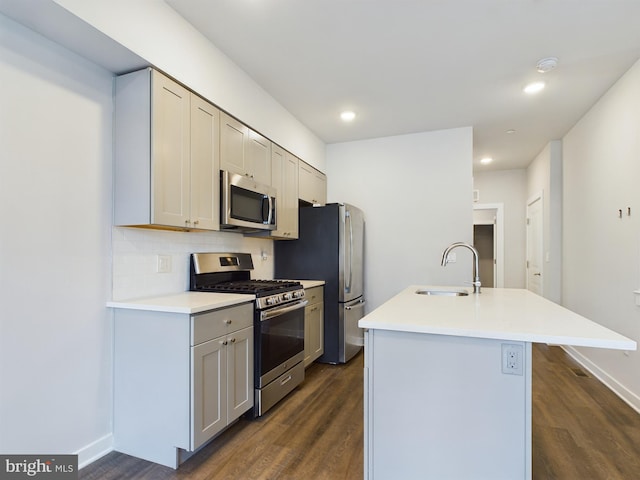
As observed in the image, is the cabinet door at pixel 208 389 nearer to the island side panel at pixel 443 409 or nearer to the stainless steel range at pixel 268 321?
the stainless steel range at pixel 268 321

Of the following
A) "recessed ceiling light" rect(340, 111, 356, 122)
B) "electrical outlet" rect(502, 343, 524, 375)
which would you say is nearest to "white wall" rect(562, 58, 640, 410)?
"electrical outlet" rect(502, 343, 524, 375)

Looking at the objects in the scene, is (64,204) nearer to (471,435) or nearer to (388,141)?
(471,435)

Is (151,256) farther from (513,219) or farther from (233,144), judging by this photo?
(513,219)

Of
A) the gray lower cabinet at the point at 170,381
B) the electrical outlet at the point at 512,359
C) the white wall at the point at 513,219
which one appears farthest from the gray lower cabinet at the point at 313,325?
the white wall at the point at 513,219

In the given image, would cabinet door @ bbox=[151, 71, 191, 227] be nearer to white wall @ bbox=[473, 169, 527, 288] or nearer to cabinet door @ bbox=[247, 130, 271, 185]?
cabinet door @ bbox=[247, 130, 271, 185]

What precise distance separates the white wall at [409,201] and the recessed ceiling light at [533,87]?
→ 0.91m

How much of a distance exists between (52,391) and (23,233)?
2.67ft

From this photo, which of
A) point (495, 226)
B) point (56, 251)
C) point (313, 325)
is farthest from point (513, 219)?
point (56, 251)

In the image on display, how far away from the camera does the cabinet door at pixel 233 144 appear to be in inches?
102

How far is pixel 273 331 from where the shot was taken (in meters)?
2.56

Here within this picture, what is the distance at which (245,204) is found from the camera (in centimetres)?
280

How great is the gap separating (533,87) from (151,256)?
343 centimetres

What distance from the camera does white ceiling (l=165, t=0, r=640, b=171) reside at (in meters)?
2.13

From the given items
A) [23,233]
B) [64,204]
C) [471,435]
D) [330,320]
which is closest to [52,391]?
[23,233]
